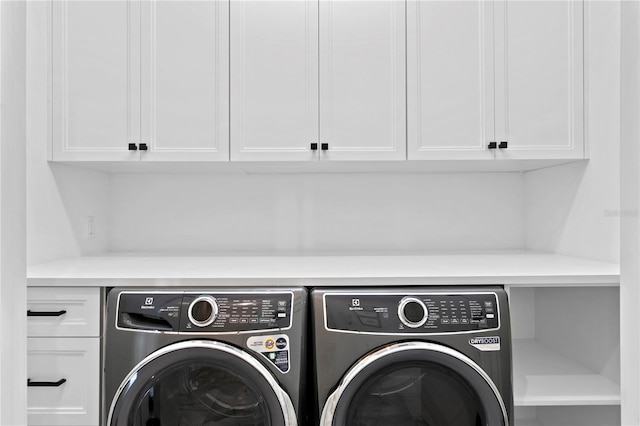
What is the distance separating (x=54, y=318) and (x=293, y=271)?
2.69 ft

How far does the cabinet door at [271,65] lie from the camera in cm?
166

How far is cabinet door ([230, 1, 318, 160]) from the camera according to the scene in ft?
5.44

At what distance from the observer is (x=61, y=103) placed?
165 centimetres

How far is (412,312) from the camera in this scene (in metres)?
1.28

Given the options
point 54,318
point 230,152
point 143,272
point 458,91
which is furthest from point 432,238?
point 54,318

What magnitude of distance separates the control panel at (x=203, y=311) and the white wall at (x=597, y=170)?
133cm

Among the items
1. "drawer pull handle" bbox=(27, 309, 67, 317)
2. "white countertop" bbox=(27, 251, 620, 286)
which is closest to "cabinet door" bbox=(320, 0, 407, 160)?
"white countertop" bbox=(27, 251, 620, 286)

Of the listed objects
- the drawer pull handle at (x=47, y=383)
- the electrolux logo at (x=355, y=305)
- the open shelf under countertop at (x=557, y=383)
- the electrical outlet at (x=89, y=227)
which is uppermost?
the electrical outlet at (x=89, y=227)

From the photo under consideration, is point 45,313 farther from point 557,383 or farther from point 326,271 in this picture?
point 557,383

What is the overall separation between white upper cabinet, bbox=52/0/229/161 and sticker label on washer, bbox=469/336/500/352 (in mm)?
1241

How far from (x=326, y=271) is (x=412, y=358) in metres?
0.42

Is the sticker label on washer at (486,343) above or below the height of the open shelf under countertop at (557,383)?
above
